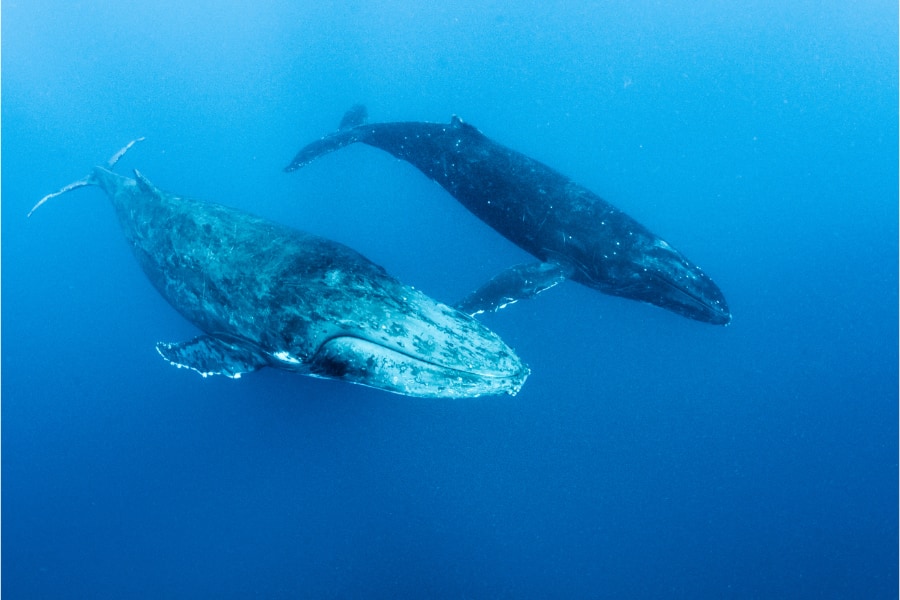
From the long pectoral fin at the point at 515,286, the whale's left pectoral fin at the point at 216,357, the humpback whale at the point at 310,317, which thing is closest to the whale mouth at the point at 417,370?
the humpback whale at the point at 310,317

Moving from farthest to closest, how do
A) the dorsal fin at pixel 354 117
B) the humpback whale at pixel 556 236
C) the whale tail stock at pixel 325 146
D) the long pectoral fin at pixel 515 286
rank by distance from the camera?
the dorsal fin at pixel 354 117
the whale tail stock at pixel 325 146
the long pectoral fin at pixel 515 286
the humpback whale at pixel 556 236

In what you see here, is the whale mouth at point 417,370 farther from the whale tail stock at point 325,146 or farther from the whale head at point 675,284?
the whale tail stock at point 325,146

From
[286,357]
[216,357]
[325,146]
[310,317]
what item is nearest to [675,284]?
[310,317]

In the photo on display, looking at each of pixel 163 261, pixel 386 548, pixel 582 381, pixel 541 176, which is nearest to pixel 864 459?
pixel 582 381

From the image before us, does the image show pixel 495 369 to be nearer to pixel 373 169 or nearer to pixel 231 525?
pixel 231 525

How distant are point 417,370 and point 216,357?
2740 mm

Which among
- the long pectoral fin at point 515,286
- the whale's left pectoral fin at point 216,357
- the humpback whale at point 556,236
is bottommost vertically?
the whale's left pectoral fin at point 216,357

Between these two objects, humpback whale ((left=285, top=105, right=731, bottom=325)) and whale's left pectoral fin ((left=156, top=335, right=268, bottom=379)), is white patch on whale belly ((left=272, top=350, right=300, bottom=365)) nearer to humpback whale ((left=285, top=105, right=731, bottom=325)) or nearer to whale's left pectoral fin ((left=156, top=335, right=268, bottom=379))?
whale's left pectoral fin ((left=156, top=335, right=268, bottom=379))

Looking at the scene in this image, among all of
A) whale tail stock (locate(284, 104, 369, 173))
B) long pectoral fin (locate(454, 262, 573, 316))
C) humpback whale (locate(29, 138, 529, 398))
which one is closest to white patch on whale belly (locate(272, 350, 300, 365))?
humpback whale (locate(29, 138, 529, 398))

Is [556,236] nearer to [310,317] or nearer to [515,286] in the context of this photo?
[515,286]

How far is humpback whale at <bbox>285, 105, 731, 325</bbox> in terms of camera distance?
25.4ft

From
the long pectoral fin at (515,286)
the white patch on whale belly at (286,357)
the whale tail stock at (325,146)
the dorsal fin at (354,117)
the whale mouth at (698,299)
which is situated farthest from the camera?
the dorsal fin at (354,117)

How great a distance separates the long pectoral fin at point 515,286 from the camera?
793 cm

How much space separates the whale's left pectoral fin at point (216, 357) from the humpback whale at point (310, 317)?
12 millimetres
